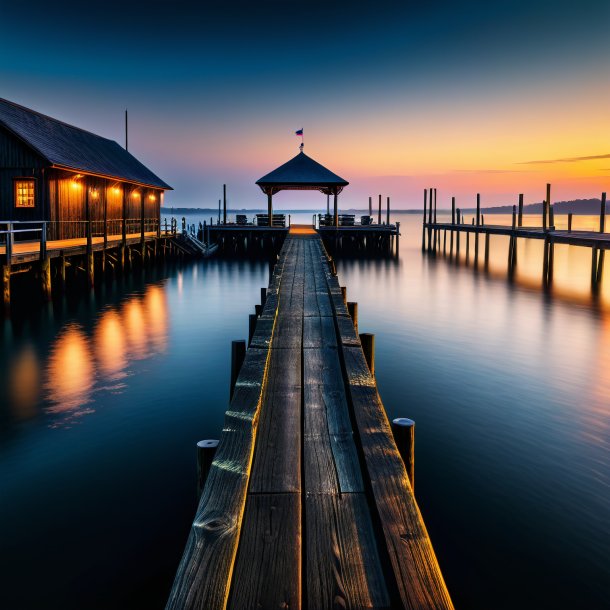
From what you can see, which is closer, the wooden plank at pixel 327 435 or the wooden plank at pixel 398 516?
the wooden plank at pixel 398 516

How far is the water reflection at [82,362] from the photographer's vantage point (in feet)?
30.0

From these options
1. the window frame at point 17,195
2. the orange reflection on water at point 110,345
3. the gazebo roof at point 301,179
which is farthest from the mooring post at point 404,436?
the gazebo roof at point 301,179

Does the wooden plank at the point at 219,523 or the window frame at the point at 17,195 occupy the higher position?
the window frame at the point at 17,195

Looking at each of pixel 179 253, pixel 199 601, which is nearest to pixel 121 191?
pixel 179 253

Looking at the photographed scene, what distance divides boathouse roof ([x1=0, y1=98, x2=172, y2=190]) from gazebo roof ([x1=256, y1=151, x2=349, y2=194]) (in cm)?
818

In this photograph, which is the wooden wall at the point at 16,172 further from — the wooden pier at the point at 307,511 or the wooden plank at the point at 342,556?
the wooden plank at the point at 342,556

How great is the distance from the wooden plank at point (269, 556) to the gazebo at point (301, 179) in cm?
3162

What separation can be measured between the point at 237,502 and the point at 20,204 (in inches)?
912

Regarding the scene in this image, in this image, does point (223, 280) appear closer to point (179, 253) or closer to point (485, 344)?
point (179, 253)

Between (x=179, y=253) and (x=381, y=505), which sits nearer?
(x=381, y=505)

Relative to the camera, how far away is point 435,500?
19.8ft

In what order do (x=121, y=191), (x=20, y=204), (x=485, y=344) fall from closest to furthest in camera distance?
(x=485, y=344) < (x=20, y=204) < (x=121, y=191)

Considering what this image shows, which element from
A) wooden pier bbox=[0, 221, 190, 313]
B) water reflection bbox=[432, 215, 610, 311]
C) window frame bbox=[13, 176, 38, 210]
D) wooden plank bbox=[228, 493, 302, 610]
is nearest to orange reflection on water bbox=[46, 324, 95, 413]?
wooden pier bbox=[0, 221, 190, 313]

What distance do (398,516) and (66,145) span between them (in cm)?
2739
